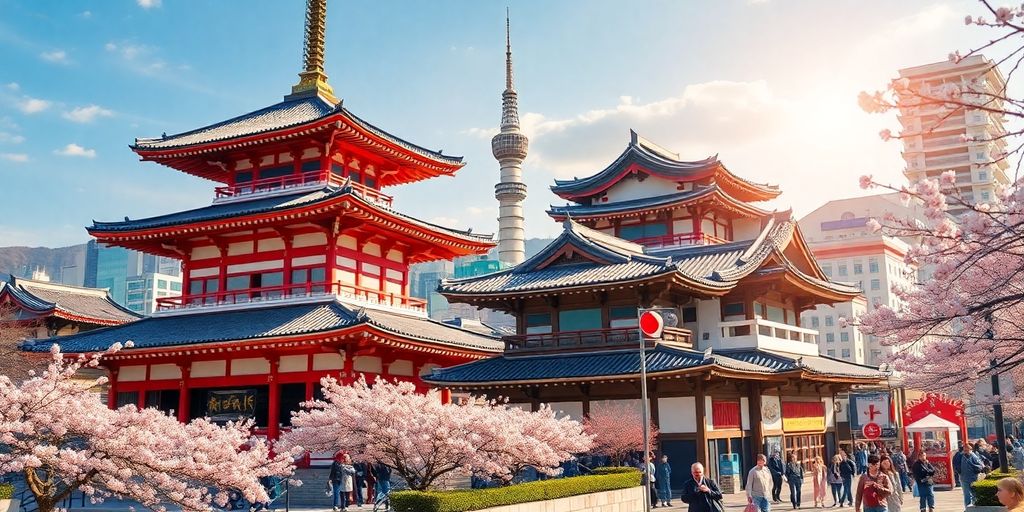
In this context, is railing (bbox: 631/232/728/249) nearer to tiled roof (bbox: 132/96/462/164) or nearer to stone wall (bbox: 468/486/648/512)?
tiled roof (bbox: 132/96/462/164)

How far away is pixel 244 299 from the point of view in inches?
1435

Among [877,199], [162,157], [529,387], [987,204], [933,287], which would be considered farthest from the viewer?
[877,199]

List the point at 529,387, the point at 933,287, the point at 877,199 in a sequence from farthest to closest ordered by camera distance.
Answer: the point at 877,199 → the point at 529,387 → the point at 933,287

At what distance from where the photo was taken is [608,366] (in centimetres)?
3120

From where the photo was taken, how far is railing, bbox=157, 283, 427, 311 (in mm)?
34969

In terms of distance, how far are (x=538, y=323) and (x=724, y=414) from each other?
8.03m

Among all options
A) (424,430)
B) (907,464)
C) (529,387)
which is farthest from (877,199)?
A: (424,430)

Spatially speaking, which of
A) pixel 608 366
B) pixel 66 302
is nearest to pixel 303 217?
pixel 608 366

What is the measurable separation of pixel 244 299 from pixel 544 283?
1268 centimetres

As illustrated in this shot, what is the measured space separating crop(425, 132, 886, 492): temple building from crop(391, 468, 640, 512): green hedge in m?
5.40

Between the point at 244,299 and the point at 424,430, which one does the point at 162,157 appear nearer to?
the point at 244,299

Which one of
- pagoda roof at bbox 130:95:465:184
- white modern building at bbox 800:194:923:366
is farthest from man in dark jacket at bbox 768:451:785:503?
white modern building at bbox 800:194:923:366

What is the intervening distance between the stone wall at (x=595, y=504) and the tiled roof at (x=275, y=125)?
18.9 m

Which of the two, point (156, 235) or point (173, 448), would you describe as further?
point (156, 235)
